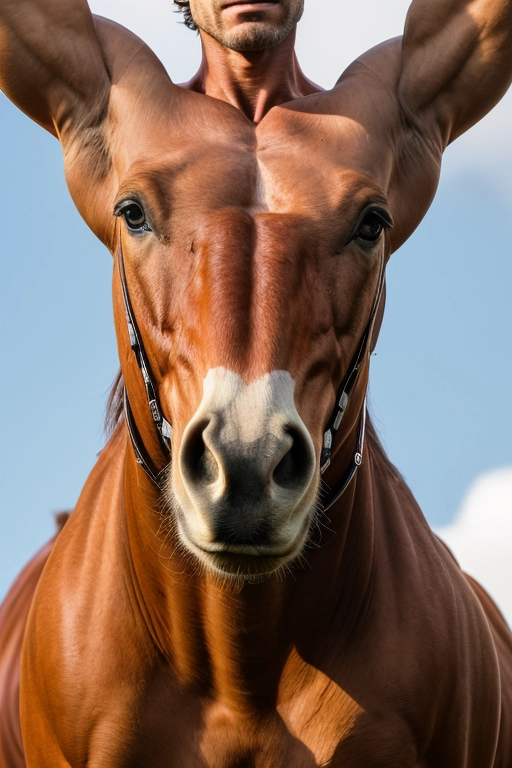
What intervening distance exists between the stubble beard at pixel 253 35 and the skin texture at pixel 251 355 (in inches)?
0.5

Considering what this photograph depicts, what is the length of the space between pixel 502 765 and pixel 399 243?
9.50ft

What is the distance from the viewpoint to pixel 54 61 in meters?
4.14

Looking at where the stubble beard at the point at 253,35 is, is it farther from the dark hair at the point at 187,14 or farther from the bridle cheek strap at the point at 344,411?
the dark hair at the point at 187,14

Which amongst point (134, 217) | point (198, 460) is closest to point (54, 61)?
point (134, 217)

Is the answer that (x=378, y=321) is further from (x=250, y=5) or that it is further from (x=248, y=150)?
(x=250, y=5)

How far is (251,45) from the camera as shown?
4.14 meters

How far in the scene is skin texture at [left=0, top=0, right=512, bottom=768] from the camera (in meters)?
3.49

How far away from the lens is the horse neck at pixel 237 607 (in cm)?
394

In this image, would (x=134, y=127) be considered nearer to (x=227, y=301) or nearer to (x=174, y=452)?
(x=227, y=301)

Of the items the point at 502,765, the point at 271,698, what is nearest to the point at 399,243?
the point at 271,698

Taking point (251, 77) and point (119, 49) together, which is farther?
point (251, 77)

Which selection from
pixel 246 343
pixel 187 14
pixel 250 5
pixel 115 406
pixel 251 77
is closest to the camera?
pixel 246 343

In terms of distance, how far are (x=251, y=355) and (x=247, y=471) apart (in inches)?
15.9

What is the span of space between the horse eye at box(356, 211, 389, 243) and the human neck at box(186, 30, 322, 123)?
2.58 feet
